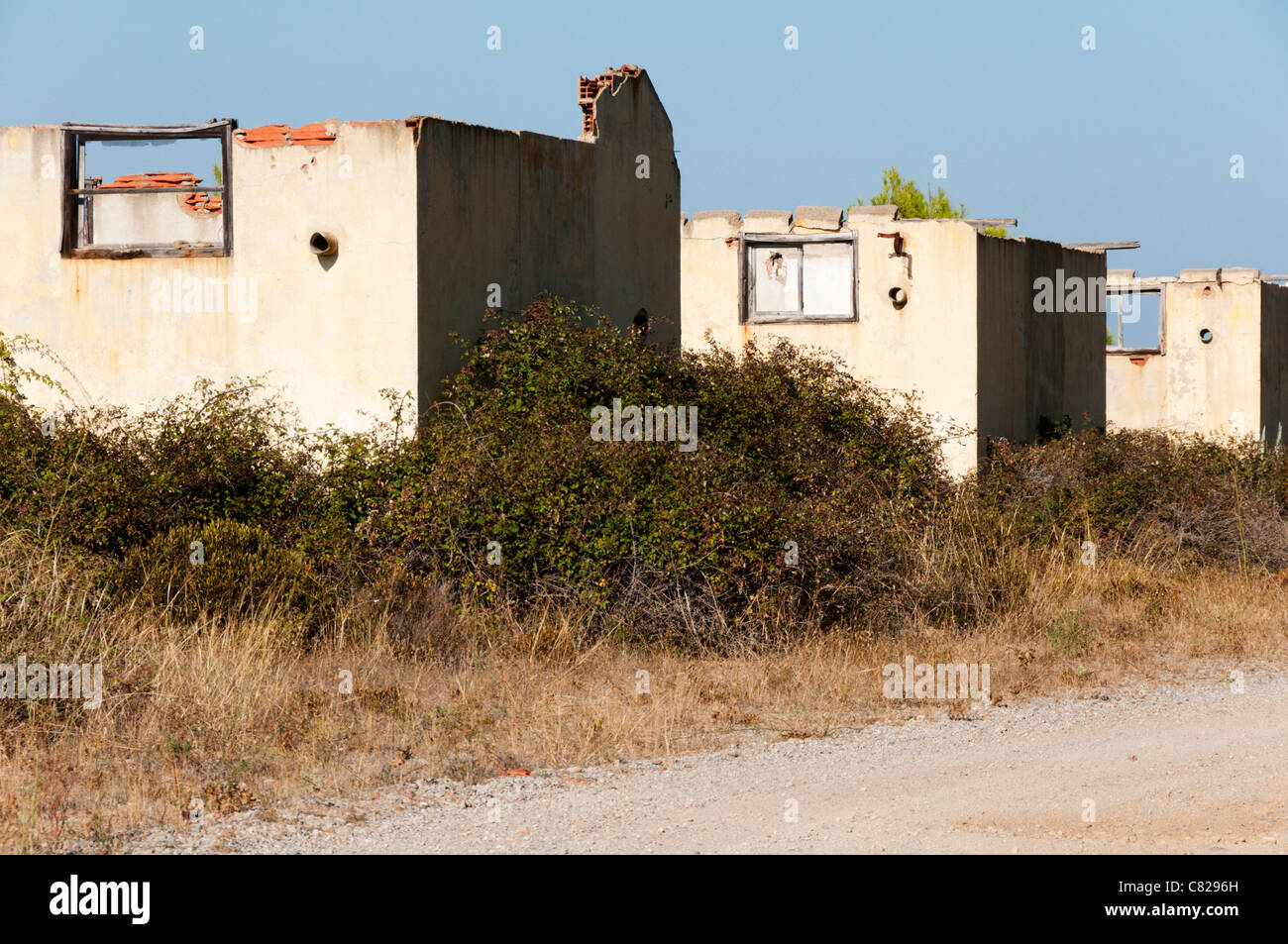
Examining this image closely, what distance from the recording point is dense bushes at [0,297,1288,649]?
30.4 feet

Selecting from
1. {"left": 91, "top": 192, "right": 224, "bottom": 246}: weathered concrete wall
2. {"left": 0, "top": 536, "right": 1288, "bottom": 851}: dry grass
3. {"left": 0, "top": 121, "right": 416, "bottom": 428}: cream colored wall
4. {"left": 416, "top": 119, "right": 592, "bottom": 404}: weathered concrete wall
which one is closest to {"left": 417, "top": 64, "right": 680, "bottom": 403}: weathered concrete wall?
{"left": 416, "top": 119, "right": 592, "bottom": 404}: weathered concrete wall

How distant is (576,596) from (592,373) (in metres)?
2.31

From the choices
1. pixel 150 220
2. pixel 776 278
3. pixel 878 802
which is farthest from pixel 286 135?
pixel 878 802

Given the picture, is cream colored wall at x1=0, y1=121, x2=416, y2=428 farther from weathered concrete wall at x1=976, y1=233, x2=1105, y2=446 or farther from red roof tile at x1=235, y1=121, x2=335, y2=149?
weathered concrete wall at x1=976, y1=233, x2=1105, y2=446

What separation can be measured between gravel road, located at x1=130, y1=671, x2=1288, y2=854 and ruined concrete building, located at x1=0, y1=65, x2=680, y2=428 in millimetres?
5214

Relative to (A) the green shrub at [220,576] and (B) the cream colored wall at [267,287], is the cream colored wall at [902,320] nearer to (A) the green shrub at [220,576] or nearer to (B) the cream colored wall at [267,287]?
(B) the cream colored wall at [267,287]

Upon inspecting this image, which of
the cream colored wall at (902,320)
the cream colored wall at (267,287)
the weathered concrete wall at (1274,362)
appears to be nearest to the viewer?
the cream colored wall at (267,287)

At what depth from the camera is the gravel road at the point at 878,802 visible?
218 inches

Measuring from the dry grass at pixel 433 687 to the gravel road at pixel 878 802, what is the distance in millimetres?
303

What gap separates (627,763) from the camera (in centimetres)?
696

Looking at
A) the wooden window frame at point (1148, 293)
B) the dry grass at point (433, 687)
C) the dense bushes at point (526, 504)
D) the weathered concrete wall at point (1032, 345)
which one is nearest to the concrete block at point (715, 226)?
the weathered concrete wall at point (1032, 345)

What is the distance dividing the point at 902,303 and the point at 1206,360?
9.49m

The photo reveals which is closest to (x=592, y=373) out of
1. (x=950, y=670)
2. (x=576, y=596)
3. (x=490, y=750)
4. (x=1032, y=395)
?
(x=576, y=596)

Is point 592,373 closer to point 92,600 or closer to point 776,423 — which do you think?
point 776,423
